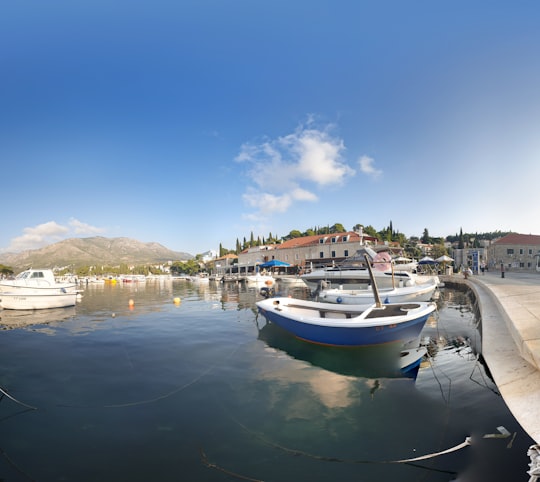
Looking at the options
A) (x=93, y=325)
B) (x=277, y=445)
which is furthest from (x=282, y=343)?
(x=93, y=325)

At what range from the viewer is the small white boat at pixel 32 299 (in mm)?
22375

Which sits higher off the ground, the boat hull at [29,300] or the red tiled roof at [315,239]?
the red tiled roof at [315,239]

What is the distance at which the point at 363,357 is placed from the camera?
10.0 metres

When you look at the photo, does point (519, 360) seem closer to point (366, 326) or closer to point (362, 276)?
point (366, 326)

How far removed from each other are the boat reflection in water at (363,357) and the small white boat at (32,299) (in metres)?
20.4

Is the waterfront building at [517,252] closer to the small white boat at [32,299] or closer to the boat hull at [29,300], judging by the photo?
the small white boat at [32,299]

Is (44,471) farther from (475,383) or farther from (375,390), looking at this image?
(475,383)

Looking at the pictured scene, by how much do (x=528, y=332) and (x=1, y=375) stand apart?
15355 mm

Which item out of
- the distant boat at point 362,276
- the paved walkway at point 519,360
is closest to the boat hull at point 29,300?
the distant boat at point 362,276

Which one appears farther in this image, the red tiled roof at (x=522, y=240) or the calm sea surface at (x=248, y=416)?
the red tiled roof at (x=522, y=240)

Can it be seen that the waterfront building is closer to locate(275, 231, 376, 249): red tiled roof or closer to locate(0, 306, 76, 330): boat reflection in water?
locate(275, 231, 376, 249): red tiled roof

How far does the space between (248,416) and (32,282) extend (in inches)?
965

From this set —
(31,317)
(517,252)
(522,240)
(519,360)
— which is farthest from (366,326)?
(522,240)

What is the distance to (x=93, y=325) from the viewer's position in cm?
1742
